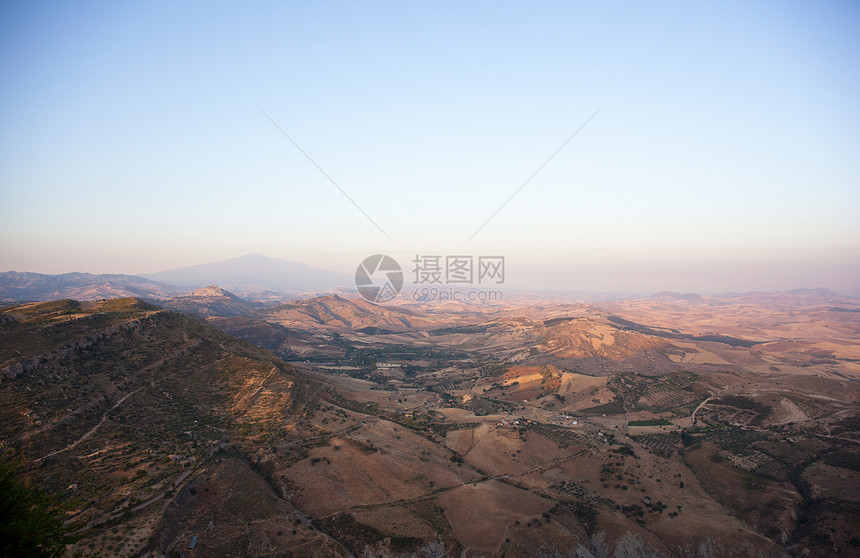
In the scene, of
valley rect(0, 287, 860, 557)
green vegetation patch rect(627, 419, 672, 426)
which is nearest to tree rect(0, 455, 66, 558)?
valley rect(0, 287, 860, 557)

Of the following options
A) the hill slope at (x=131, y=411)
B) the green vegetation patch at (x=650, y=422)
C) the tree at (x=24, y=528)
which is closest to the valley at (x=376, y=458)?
the hill slope at (x=131, y=411)

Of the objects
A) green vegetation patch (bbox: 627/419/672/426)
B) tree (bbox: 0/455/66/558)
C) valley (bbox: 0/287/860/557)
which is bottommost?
green vegetation patch (bbox: 627/419/672/426)

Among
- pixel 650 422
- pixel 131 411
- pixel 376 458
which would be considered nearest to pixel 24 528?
pixel 131 411

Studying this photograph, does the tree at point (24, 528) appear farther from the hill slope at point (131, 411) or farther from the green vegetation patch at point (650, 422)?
the green vegetation patch at point (650, 422)

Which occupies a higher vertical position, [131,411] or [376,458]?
[131,411]

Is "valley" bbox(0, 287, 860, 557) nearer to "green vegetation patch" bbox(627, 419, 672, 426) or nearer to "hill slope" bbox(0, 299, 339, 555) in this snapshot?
"hill slope" bbox(0, 299, 339, 555)

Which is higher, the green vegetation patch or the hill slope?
the hill slope

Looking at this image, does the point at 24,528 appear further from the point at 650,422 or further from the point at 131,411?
the point at 650,422

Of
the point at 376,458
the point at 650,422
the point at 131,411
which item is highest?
the point at 131,411
